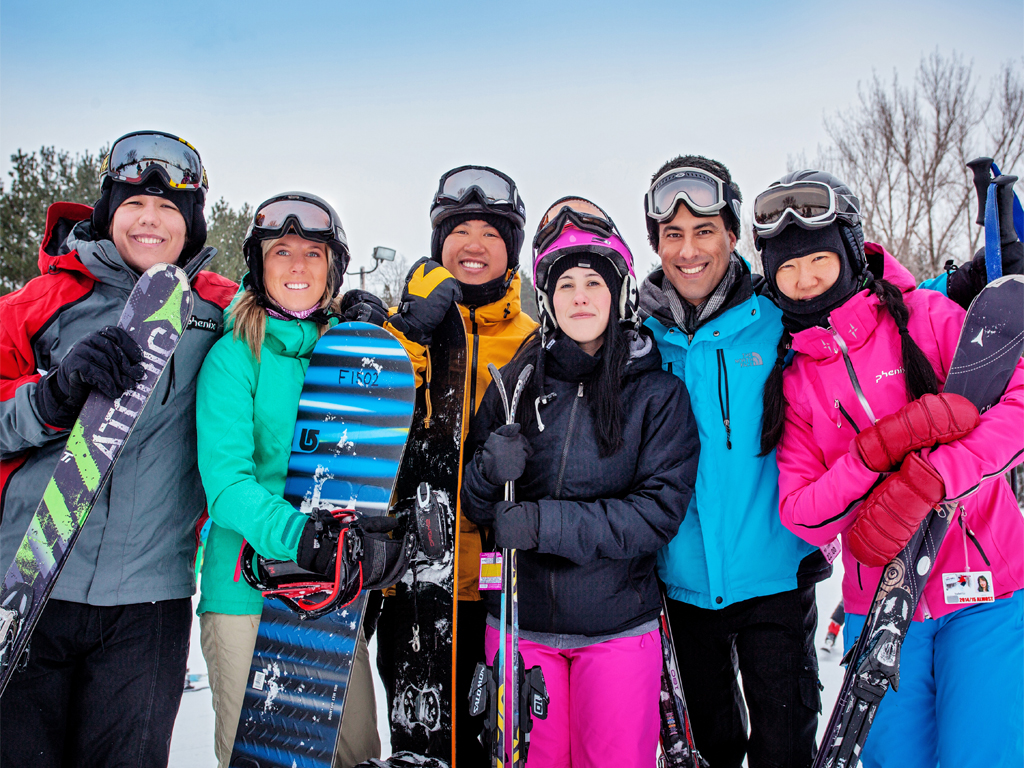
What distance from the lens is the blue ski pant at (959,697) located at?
64.7 inches

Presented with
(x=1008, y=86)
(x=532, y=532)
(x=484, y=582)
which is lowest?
(x=484, y=582)

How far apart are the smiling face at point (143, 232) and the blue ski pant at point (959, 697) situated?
285cm

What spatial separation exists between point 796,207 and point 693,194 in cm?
45

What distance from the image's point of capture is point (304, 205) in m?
2.40

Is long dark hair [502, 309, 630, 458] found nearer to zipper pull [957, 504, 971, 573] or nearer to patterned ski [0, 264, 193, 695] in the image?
zipper pull [957, 504, 971, 573]

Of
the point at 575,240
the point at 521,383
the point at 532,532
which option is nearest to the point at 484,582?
the point at 532,532

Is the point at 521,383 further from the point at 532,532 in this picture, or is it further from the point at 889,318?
the point at 889,318

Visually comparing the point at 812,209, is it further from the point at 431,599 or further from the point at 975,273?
the point at 431,599

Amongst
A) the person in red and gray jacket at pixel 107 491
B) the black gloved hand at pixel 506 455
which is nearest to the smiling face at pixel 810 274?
the black gloved hand at pixel 506 455

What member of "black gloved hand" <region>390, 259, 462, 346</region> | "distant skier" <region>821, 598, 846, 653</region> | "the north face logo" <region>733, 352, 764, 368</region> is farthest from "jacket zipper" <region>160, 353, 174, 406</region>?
"distant skier" <region>821, 598, 846, 653</region>

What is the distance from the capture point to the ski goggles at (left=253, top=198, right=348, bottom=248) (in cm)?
234

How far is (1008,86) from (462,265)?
609 inches

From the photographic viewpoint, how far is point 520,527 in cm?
195

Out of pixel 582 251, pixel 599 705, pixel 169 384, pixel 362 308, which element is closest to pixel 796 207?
pixel 582 251
